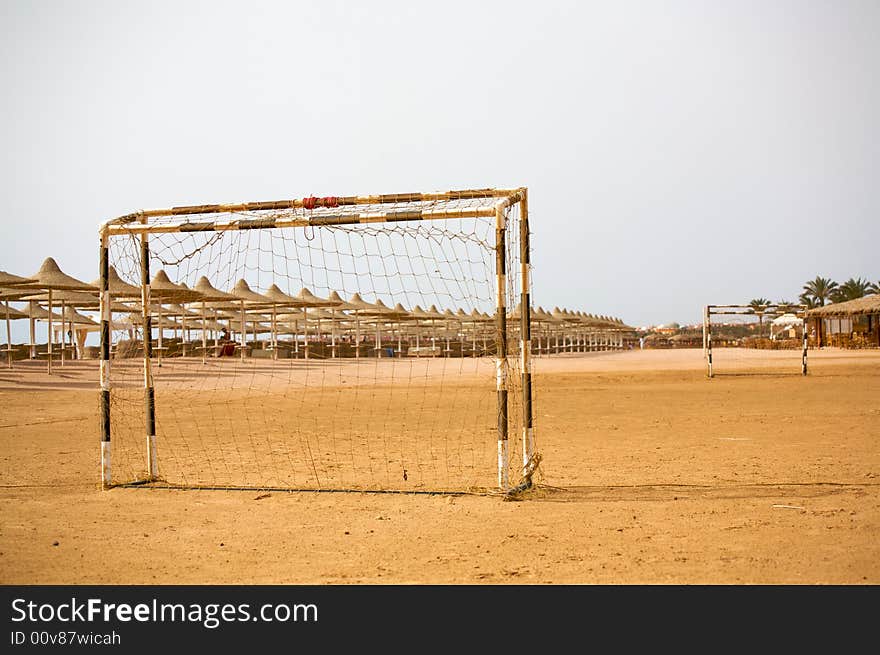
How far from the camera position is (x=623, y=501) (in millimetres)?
6277

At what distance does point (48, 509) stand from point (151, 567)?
217 centimetres

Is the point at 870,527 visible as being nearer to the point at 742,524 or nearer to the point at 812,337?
the point at 742,524

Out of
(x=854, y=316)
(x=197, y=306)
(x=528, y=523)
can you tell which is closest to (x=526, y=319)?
(x=528, y=523)

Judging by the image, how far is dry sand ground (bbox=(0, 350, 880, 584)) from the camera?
14.5 ft

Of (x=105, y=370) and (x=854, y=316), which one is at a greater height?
(x=854, y=316)

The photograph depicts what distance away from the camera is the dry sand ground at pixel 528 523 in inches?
174

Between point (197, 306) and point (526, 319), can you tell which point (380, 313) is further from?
point (526, 319)

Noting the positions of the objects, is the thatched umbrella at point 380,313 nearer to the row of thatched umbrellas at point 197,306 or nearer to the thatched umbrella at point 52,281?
the row of thatched umbrellas at point 197,306

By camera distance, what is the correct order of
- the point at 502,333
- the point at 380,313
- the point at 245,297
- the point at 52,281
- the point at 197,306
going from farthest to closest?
the point at 380,313 < the point at 197,306 < the point at 245,297 < the point at 52,281 < the point at 502,333

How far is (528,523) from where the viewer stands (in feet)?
18.5

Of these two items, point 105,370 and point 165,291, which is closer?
point 105,370

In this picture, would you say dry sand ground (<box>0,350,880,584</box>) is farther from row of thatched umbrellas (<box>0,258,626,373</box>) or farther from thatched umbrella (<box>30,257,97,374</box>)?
thatched umbrella (<box>30,257,97,374</box>)

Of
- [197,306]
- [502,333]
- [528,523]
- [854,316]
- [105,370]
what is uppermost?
[197,306]
